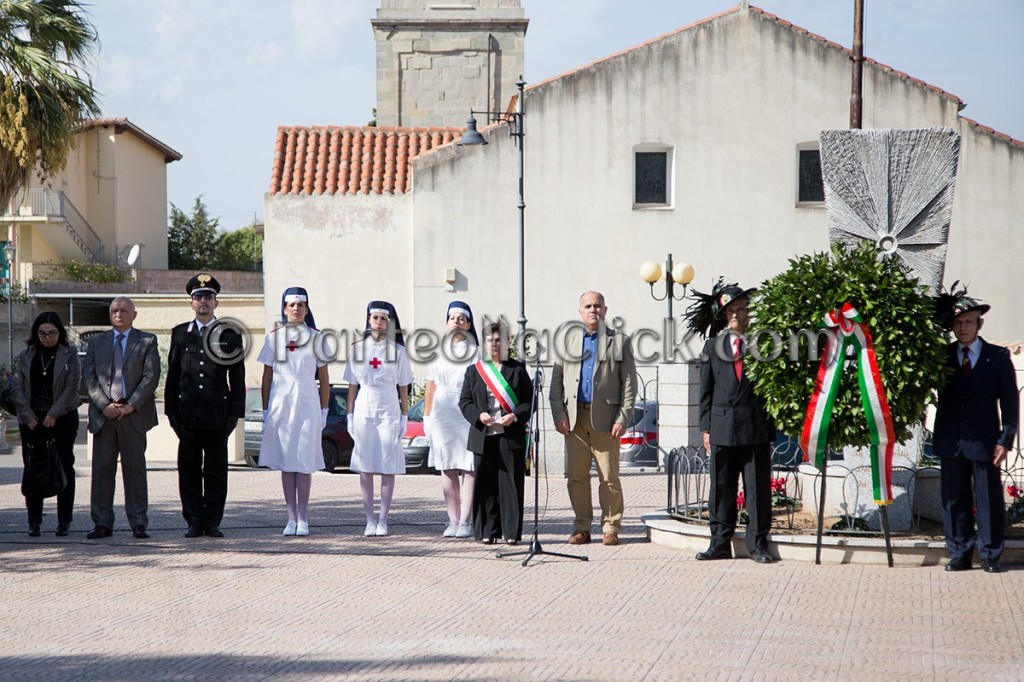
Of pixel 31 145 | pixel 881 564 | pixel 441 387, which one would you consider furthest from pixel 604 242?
pixel 881 564

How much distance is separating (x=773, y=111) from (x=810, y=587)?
67.2 feet

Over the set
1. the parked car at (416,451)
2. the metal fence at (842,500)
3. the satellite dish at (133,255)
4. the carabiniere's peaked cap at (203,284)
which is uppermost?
the satellite dish at (133,255)

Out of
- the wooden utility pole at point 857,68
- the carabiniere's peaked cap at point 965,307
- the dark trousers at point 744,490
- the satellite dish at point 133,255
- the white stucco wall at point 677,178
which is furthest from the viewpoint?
the satellite dish at point 133,255

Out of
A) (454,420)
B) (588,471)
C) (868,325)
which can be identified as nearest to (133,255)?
(454,420)

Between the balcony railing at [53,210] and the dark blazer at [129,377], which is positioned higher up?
the balcony railing at [53,210]

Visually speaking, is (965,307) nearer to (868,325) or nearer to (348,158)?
(868,325)

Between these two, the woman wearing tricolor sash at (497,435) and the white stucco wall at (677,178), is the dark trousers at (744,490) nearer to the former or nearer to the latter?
the woman wearing tricolor sash at (497,435)

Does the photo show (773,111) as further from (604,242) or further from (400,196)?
(400,196)


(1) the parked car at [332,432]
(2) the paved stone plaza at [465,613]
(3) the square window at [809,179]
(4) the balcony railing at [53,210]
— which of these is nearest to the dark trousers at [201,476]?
(2) the paved stone plaza at [465,613]

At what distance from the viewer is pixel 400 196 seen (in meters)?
28.1

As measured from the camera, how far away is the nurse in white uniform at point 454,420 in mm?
10750

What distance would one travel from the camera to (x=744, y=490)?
9.62 metres

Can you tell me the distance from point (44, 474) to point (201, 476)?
1.38m

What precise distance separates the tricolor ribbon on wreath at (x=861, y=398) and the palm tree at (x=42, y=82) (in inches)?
492
